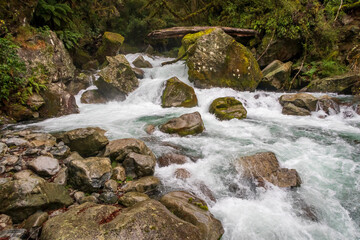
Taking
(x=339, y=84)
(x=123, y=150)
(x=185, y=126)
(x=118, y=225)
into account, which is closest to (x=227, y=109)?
(x=185, y=126)

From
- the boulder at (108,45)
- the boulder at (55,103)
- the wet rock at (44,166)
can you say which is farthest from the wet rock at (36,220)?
the boulder at (108,45)

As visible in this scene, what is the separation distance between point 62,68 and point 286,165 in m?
10.0

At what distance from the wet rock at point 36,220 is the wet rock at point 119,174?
1.26 metres

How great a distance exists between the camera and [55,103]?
772 centimetres

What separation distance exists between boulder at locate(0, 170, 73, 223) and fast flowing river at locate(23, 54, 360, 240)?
1868 millimetres

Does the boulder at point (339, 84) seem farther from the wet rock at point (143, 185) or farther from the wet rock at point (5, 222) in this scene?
the wet rock at point (5, 222)

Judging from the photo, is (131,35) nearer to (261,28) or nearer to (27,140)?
(261,28)

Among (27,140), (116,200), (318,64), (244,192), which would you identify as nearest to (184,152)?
(244,192)

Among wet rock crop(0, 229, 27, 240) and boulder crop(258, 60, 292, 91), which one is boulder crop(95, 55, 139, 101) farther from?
wet rock crop(0, 229, 27, 240)

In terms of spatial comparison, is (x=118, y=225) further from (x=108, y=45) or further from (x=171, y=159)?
(x=108, y=45)

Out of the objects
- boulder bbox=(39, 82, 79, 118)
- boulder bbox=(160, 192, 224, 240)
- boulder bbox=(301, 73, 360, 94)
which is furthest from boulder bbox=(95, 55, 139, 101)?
boulder bbox=(301, 73, 360, 94)

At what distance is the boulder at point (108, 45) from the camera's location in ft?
43.0

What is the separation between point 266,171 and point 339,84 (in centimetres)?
822

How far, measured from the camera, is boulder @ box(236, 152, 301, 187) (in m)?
4.04
